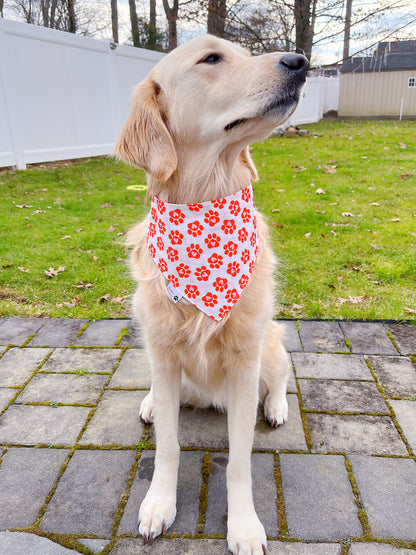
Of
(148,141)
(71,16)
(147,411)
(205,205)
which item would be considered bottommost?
(147,411)

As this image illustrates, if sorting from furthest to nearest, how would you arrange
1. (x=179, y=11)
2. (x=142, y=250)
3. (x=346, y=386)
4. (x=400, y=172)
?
1. (x=179, y=11)
2. (x=400, y=172)
3. (x=346, y=386)
4. (x=142, y=250)

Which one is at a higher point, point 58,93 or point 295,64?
point 58,93

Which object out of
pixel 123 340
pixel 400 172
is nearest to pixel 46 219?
pixel 123 340

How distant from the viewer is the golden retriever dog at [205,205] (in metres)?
1.64

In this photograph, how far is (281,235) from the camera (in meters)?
5.09

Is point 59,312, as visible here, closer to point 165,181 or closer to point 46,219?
point 165,181

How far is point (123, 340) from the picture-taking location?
303cm

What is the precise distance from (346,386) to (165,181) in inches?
63.7

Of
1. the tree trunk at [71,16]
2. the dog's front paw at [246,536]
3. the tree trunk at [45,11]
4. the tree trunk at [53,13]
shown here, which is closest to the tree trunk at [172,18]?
the tree trunk at [71,16]

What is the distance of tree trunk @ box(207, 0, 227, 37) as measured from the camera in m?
12.9

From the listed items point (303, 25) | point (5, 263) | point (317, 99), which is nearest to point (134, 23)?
point (303, 25)

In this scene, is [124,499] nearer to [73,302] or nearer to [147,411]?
[147,411]

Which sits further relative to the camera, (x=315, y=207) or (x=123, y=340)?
(x=315, y=207)

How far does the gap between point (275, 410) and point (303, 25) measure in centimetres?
1417
